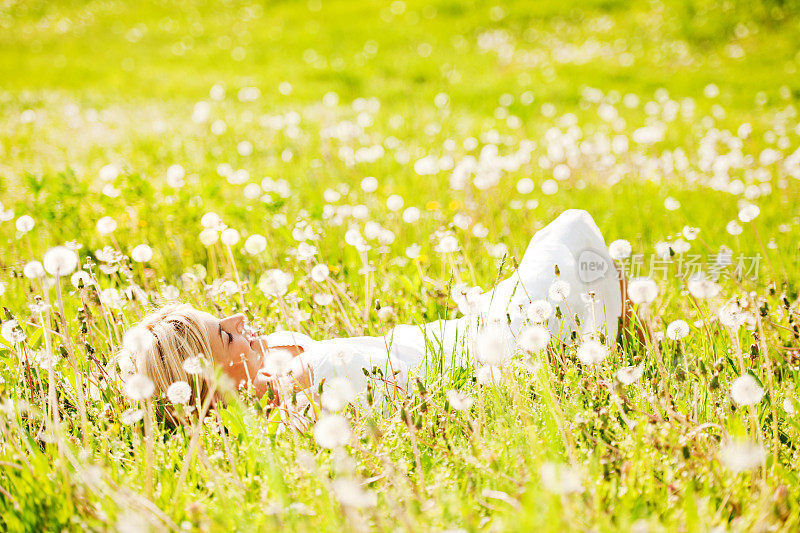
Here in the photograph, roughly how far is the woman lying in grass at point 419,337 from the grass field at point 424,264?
12cm

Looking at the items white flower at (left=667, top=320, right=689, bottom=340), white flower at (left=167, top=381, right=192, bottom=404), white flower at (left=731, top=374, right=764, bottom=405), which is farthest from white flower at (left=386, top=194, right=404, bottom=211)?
white flower at (left=731, top=374, right=764, bottom=405)

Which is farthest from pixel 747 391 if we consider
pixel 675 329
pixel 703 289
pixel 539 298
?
pixel 539 298

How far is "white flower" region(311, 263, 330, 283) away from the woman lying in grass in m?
0.25

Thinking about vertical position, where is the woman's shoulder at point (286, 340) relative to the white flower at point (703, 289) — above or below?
below

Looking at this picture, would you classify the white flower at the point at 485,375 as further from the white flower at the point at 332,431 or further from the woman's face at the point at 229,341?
the woman's face at the point at 229,341

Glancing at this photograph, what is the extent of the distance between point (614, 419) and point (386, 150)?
3.95 metres

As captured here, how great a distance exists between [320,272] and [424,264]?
→ 957 millimetres

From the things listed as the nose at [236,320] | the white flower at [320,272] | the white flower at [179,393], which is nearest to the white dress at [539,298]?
the nose at [236,320]

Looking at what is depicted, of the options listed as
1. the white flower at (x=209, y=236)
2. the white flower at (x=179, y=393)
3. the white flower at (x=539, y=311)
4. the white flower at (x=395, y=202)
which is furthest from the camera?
the white flower at (x=395, y=202)

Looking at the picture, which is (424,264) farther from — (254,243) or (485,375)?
(485,375)

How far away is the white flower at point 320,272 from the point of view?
8.00 ft

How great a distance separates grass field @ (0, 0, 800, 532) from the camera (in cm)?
166

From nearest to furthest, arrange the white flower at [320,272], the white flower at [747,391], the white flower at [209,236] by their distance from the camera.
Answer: the white flower at [747,391]
the white flower at [320,272]
the white flower at [209,236]

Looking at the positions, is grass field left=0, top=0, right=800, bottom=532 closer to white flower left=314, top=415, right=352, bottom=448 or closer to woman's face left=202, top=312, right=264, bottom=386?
white flower left=314, top=415, right=352, bottom=448
